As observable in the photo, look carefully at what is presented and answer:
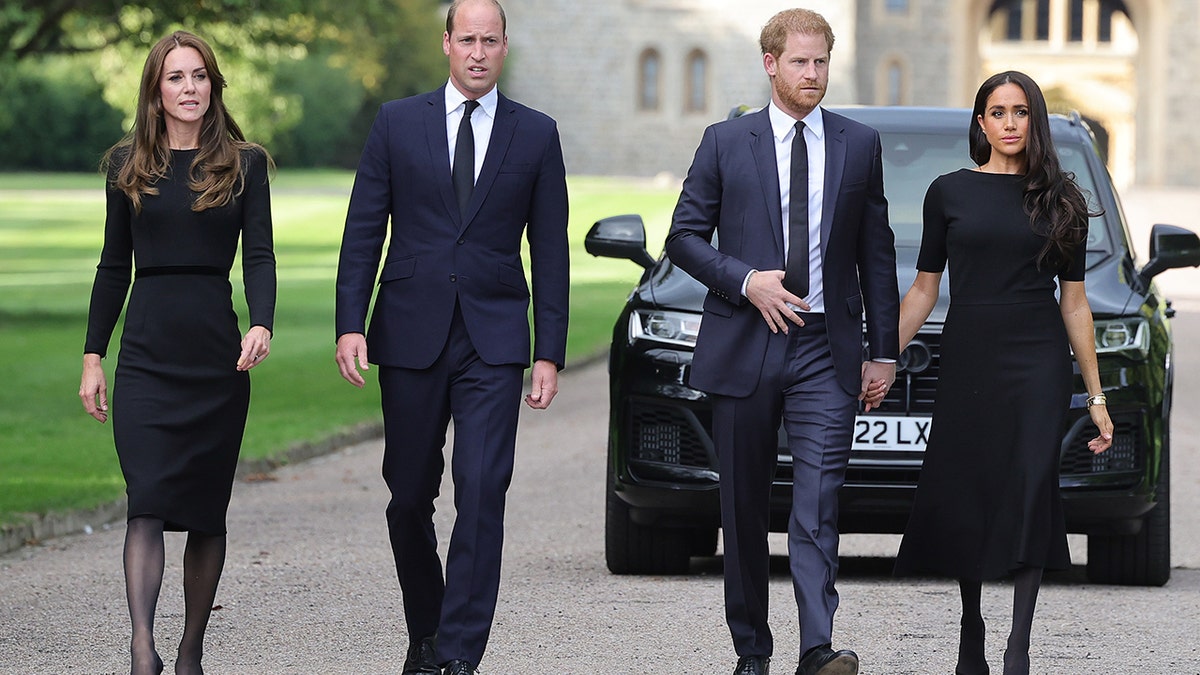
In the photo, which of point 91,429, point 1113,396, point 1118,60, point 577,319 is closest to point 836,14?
point 1118,60

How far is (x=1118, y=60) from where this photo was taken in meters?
82.9

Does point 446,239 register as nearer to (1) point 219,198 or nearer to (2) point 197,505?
(1) point 219,198

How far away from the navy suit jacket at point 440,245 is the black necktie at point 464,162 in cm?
3

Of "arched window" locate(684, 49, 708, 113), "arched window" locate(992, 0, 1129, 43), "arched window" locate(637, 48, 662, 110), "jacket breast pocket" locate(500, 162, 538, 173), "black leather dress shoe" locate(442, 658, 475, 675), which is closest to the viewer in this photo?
"black leather dress shoe" locate(442, 658, 475, 675)

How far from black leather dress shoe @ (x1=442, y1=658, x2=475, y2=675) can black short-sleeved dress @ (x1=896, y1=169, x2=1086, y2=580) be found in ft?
4.21

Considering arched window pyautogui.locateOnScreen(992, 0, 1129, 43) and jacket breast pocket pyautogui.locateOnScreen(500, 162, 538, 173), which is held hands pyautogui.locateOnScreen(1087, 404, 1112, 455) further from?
arched window pyautogui.locateOnScreen(992, 0, 1129, 43)

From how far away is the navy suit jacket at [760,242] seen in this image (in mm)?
5621

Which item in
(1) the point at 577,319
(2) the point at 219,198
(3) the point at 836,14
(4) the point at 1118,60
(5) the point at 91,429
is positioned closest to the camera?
(2) the point at 219,198

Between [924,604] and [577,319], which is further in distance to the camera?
[577,319]

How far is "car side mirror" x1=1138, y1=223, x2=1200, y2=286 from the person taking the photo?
7824 millimetres

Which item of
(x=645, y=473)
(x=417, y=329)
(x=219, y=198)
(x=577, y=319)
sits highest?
(x=219, y=198)

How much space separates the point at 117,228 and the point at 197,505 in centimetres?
77

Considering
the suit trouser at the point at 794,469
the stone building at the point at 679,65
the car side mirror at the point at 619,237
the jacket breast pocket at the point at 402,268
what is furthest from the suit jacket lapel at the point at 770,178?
the stone building at the point at 679,65

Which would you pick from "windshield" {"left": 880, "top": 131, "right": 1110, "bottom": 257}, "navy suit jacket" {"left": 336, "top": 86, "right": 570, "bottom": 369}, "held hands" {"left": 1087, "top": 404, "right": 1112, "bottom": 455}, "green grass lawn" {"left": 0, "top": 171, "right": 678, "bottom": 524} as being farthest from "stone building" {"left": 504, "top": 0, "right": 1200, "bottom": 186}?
"navy suit jacket" {"left": 336, "top": 86, "right": 570, "bottom": 369}
